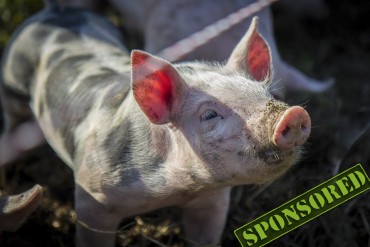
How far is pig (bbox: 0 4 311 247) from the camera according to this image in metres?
1.86

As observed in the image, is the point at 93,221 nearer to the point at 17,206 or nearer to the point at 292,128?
the point at 17,206

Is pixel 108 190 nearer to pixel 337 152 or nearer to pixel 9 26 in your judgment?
pixel 337 152

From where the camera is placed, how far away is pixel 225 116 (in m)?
1.90

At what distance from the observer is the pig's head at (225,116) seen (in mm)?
1775

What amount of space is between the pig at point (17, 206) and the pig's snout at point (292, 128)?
782 mm

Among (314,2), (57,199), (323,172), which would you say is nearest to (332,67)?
(314,2)

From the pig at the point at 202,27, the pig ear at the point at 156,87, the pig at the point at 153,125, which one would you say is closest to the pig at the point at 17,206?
the pig at the point at 153,125

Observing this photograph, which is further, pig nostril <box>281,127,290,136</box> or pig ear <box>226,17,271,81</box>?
pig ear <box>226,17,271,81</box>

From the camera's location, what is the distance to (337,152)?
2.64 m

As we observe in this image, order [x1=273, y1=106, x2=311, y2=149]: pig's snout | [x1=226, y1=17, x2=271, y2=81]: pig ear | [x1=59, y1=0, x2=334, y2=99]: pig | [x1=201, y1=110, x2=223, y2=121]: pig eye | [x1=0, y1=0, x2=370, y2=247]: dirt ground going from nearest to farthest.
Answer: [x1=273, y1=106, x2=311, y2=149]: pig's snout
[x1=201, y1=110, x2=223, y2=121]: pig eye
[x1=226, y1=17, x2=271, y2=81]: pig ear
[x1=0, y1=0, x2=370, y2=247]: dirt ground
[x1=59, y1=0, x2=334, y2=99]: pig

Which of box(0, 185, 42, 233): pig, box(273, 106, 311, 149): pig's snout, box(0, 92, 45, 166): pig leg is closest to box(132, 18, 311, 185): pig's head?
box(273, 106, 311, 149): pig's snout

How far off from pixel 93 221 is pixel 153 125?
443mm

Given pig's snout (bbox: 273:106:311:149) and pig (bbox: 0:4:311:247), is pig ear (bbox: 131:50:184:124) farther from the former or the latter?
pig's snout (bbox: 273:106:311:149)

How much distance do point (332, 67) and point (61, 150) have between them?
87.8 inches
